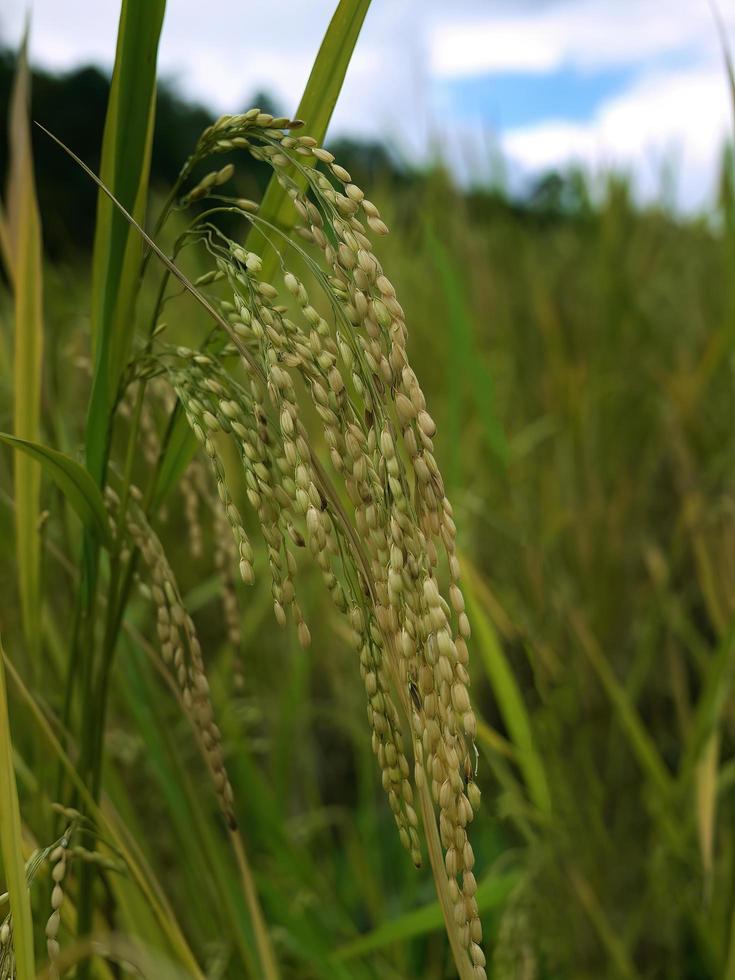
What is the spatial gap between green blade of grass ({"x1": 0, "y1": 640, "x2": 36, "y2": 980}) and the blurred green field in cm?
8

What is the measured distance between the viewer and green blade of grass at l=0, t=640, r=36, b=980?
461 millimetres

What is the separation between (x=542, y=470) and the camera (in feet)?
6.03

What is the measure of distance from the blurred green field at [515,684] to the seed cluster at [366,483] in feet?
0.64

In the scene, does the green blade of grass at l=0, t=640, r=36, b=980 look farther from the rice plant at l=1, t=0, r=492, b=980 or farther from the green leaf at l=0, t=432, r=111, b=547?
the green leaf at l=0, t=432, r=111, b=547

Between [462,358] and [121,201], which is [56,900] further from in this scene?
[462,358]

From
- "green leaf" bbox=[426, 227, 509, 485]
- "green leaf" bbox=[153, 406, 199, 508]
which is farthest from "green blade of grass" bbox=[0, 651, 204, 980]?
"green leaf" bbox=[426, 227, 509, 485]

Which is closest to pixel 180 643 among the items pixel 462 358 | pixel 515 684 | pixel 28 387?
pixel 28 387

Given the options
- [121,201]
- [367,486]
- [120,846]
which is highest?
[121,201]

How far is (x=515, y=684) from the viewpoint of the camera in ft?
4.18

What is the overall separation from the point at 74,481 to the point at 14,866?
0.21m

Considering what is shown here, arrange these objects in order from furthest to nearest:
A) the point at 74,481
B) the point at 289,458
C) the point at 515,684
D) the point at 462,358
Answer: the point at 515,684 < the point at 462,358 < the point at 74,481 < the point at 289,458

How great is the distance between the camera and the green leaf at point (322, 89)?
0.53 m

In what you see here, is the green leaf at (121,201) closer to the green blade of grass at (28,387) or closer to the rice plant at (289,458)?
the rice plant at (289,458)

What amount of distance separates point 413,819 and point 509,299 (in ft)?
7.78
